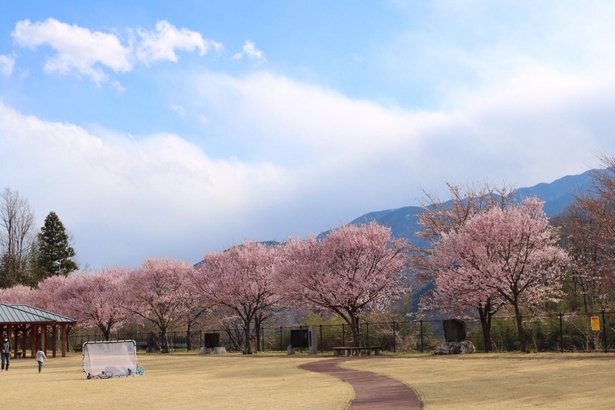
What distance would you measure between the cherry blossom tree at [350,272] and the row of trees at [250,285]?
64 millimetres

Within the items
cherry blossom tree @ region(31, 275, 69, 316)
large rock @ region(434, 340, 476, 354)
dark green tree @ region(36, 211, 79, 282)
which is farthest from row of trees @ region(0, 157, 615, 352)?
dark green tree @ region(36, 211, 79, 282)

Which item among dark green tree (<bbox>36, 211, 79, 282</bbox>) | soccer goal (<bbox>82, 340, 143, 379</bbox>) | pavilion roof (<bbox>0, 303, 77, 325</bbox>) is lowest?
soccer goal (<bbox>82, 340, 143, 379</bbox>)

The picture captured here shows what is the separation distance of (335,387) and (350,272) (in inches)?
831

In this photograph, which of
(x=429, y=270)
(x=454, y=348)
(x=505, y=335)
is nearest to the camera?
(x=454, y=348)

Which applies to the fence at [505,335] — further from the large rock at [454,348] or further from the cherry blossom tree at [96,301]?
the cherry blossom tree at [96,301]

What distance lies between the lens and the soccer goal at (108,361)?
28.8m

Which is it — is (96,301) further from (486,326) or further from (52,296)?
(486,326)

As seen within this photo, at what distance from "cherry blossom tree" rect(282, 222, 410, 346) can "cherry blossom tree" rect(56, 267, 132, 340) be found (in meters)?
28.9

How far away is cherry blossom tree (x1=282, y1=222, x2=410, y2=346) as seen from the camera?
132 ft

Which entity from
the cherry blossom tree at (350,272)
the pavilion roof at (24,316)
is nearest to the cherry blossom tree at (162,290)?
the pavilion roof at (24,316)

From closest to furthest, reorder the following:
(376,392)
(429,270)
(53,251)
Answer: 1. (376,392)
2. (429,270)
3. (53,251)

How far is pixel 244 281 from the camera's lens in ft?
166

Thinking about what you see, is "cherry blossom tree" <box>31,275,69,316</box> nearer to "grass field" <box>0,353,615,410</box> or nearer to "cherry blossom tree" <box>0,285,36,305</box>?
"cherry blossom tree" <box>0,285,36,305</box>

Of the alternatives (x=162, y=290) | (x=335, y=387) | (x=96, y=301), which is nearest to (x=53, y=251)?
(x=96, y=301)
